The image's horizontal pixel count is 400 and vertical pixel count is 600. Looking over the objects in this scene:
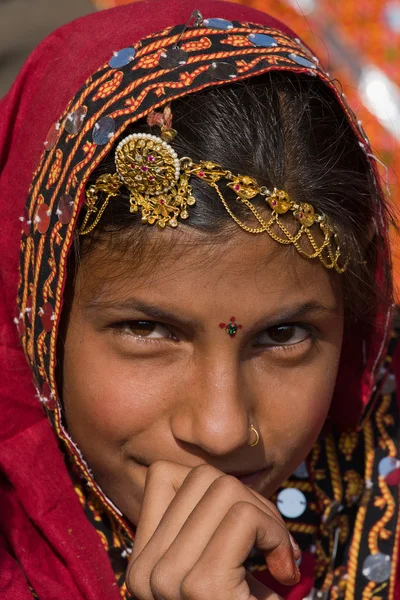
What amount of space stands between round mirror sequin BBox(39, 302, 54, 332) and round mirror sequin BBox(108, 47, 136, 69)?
512 millimetres

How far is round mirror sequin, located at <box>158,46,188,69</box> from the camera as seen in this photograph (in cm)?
180

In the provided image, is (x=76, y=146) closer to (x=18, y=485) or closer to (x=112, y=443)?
(x=112, y=443)

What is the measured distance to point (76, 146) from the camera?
1793mm

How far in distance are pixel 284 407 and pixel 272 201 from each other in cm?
42

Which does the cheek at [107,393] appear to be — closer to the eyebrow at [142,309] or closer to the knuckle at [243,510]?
the eyebrow at [142,309]

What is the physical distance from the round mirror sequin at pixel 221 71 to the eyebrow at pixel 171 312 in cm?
47

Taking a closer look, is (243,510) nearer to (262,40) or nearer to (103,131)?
(103,131)

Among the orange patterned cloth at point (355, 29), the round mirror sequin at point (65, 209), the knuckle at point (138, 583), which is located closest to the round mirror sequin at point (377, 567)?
the knuckle at point (138, 583)

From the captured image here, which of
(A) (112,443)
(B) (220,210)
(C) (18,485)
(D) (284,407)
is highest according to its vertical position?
(B) (220,210)

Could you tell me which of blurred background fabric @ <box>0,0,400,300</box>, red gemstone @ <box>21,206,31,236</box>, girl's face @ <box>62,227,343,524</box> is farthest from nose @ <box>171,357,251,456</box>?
blurred background fabric @ <box>0,0,400,300</box>

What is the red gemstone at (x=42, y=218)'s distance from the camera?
1.83 m

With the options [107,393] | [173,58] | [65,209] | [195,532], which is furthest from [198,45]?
[195,532]

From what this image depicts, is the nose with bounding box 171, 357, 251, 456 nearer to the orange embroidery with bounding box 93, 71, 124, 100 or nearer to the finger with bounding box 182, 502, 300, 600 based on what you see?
the finger with bounding box 182, 502, 300, 600

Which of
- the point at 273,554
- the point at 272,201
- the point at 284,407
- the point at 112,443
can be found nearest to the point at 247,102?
the point at 272,201
